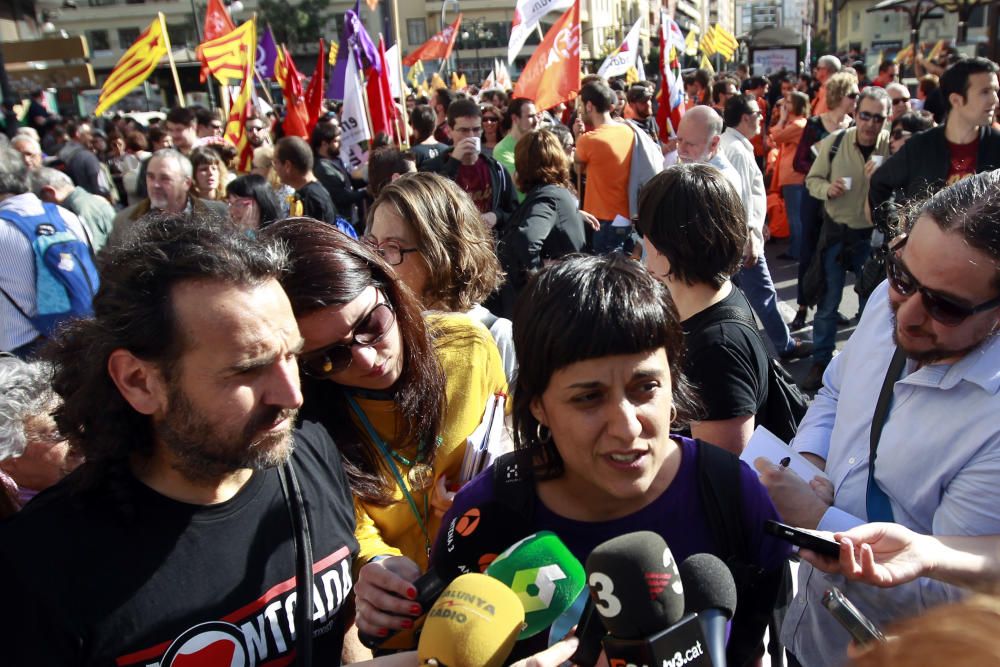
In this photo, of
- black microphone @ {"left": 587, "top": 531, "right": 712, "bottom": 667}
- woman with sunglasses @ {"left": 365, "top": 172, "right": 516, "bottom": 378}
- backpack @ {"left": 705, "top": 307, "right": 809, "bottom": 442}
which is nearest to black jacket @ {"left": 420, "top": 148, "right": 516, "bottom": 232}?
woman with sunglasses @ {"left": 365, "top": 172, "right": 516, "bottom": 378}

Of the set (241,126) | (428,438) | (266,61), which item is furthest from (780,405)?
(266,61)

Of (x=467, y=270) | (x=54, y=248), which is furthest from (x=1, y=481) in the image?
(x=54, y=248)

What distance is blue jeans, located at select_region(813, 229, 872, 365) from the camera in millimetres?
5824

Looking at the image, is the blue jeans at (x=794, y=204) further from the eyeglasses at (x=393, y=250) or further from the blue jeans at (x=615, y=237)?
the eyeglasses at (x=393, y=250)

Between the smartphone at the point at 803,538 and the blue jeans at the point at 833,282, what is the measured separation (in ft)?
15.3

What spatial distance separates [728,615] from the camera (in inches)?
52.9

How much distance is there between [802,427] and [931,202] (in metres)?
0.79

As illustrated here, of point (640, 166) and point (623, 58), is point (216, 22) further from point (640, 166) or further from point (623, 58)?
point (640, 166)

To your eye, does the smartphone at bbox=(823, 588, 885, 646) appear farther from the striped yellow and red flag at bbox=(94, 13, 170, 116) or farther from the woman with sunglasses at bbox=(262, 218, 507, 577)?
the striped yellow and red flag at bbox=(94, 13, 170, 116)

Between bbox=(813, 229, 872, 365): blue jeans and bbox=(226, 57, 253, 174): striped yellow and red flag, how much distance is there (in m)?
6.39

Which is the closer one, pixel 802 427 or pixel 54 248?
pixel 802 427

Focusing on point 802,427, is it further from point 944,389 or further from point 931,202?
point 931,202

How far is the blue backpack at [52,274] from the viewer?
430 centimetres

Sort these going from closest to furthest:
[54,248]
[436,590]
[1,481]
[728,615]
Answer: [728,615], [436,590], [1,481], [54,248]
